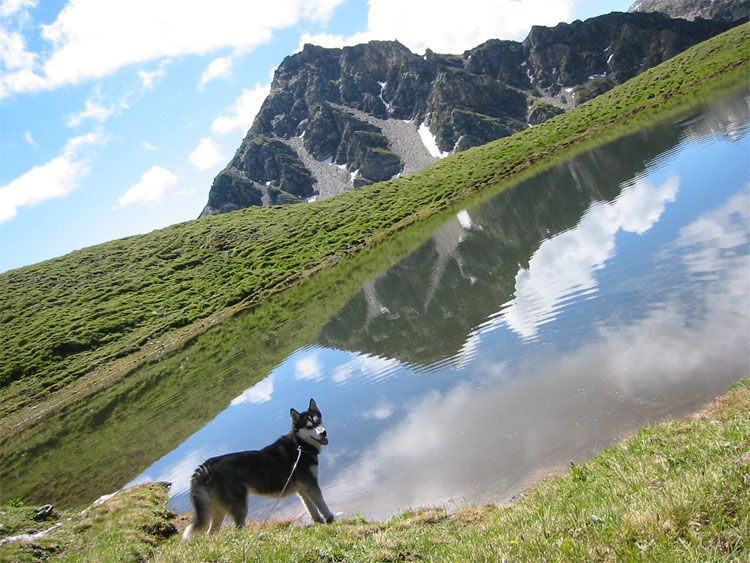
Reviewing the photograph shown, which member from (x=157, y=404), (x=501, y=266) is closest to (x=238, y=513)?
(x=501, y=266)

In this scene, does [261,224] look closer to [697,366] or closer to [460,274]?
[460,274]

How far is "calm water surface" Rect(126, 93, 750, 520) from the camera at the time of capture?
10289 mm

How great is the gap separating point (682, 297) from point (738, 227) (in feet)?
19.4

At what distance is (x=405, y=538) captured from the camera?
22.0 ft

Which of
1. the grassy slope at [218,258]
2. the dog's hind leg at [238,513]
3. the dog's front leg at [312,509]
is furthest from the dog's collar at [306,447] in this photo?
the grassy slope at [218,258]

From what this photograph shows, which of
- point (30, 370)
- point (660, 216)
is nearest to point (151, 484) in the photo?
point (660, 216)

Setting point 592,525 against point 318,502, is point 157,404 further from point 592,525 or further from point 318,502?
point 592,525

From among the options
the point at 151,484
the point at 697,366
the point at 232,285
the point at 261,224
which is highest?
the point at 261,224

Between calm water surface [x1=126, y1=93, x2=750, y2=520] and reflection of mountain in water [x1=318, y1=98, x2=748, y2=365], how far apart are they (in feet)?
0.50

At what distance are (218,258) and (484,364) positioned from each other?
92607 millimetres

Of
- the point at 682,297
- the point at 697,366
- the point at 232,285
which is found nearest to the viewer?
the point at 697,366

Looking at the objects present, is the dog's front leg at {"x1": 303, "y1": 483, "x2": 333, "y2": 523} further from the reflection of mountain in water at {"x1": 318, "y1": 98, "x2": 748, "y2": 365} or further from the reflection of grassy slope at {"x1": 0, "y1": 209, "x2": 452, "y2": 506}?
the reflection of grassy slope at {"x1": 0, "y1": 209, "x2": 452, "y2": 506}

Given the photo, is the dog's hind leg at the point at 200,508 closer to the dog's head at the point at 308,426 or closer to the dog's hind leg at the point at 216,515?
the dog's hind leg at the point at 216,515

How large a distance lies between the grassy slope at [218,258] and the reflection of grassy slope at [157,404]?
15198 mm
